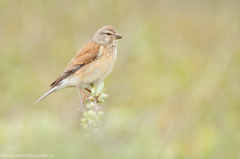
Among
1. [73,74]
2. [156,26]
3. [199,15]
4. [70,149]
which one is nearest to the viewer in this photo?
[70,149]

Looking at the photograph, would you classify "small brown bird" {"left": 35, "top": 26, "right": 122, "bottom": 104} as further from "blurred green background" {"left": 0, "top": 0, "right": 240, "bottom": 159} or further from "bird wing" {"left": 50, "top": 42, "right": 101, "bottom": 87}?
"blurred green background" {"left": 0, "top": 0, "right": 240, "bottom": 159}

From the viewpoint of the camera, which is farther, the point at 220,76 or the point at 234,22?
the point at 234,22

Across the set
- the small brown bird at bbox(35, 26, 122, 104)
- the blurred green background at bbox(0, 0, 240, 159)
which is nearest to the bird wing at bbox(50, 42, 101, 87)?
the small brown bird at bbox(35, 26, 122, 104)

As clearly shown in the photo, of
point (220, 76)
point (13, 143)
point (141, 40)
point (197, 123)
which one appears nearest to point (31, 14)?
point (141, 40)

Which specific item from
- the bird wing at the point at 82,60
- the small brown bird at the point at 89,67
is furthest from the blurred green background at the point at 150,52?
the bird wing at the point at 82,60

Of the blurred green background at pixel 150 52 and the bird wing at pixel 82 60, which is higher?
the blurred green background at pixel 150 52

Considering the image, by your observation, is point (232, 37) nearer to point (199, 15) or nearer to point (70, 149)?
point (199, 15)

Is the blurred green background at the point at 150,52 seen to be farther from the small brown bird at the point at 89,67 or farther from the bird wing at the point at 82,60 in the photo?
the bird wing at the point at 82,60

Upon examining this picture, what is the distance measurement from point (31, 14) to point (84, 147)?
508cm

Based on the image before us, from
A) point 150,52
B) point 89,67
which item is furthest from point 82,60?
point 150,52

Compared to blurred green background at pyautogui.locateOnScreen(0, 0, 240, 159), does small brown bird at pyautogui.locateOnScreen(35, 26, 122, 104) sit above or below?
below

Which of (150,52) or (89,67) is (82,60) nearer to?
(89,67)

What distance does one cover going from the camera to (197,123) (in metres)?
3.04

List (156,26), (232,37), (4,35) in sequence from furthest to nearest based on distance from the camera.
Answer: (156,26), (4,35), (232,37)
